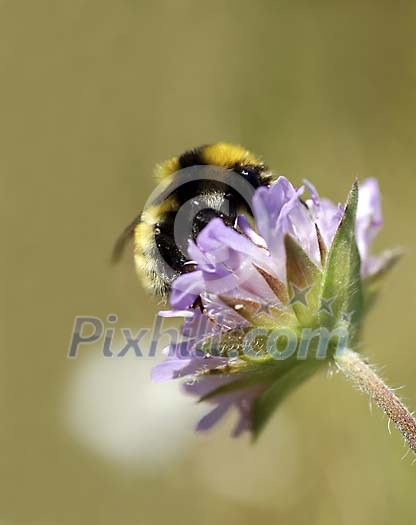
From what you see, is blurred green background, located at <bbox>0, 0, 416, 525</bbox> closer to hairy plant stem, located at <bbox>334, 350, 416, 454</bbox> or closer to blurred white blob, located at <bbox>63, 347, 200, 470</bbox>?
blurred white blob, located at <bbox>63, 347, 200, 470</bbox>

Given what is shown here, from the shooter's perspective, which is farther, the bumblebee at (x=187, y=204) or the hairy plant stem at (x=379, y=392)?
the bumblebee at (x=187, y=204)

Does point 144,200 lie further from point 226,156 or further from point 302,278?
point 302,278

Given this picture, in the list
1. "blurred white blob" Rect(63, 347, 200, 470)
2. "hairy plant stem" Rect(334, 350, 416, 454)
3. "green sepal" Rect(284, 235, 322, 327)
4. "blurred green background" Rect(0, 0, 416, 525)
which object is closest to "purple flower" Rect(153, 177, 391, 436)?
"green sepal" Rect(284, 235, 322, 327)

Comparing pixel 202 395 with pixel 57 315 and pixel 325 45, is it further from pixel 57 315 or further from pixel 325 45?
pixel 325 45

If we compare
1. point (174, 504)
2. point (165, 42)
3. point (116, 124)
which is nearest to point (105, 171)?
point (116, 124)

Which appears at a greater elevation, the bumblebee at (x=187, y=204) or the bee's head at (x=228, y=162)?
the bee's head at (x=228, y=162)

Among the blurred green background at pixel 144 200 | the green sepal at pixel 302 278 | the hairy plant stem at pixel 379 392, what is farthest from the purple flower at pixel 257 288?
the blurred green background at pixel 144 200

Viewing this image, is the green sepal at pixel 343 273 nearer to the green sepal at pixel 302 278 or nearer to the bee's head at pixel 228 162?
the green sepal at pixel 302 278

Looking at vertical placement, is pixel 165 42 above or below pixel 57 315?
above

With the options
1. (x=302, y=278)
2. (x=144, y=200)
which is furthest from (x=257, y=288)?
(x=144, y=200)
